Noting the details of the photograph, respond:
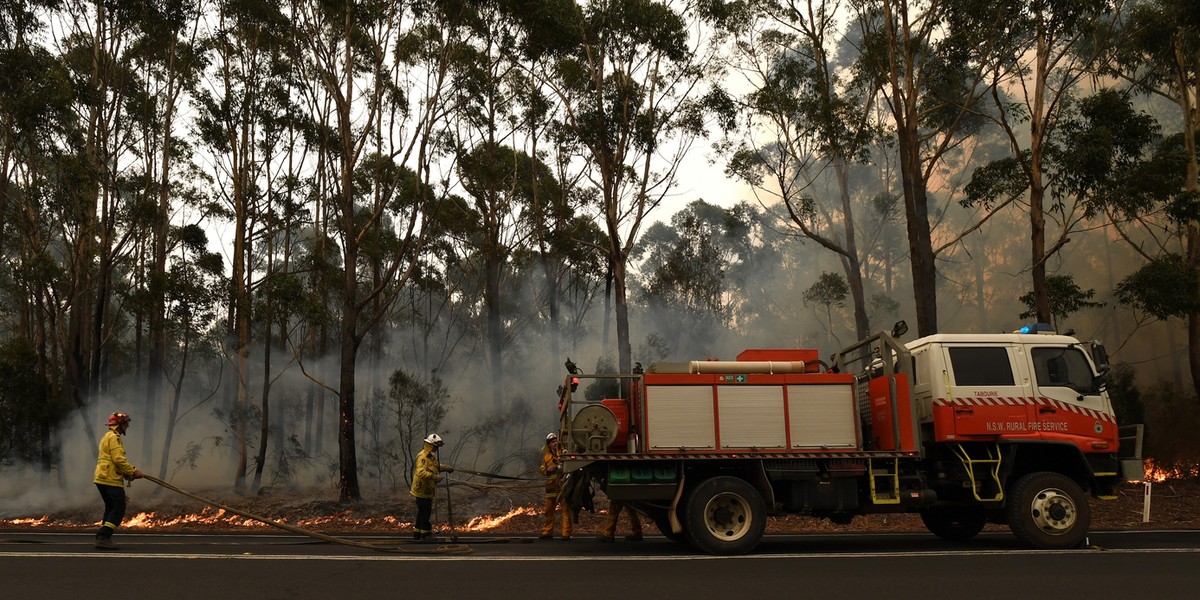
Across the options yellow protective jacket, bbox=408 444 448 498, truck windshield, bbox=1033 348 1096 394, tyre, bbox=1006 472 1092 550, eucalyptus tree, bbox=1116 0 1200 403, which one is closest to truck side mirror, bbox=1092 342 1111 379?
truck windshield, bbox=1033 348 1096 394

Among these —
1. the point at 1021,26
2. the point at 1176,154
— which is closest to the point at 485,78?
the point at 1021,26

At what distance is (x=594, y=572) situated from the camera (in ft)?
29.7

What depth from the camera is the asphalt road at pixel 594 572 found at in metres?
7.75

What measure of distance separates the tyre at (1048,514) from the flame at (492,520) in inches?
366

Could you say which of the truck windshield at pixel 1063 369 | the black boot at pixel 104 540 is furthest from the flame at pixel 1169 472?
the black boot at pixel 104 540

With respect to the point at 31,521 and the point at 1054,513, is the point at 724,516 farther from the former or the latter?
the point at 31,521

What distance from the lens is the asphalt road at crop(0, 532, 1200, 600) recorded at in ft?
25.4

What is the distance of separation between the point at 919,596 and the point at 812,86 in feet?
80.1

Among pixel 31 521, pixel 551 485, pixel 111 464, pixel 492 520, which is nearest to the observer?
pixel 111 464

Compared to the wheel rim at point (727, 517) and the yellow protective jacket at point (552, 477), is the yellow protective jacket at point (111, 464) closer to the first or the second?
the yellow protective jacket at point (552, 477)

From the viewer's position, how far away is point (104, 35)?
92.9 ft

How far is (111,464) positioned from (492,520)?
8.28 meters

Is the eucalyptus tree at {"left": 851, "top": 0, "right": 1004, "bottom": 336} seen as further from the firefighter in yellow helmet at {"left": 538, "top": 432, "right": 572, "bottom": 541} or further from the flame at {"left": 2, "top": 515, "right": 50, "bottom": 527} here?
the flame at {"left": 2, "top": 515, "right": 50, "bottom": 527}

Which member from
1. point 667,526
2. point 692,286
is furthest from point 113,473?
point 692,286
